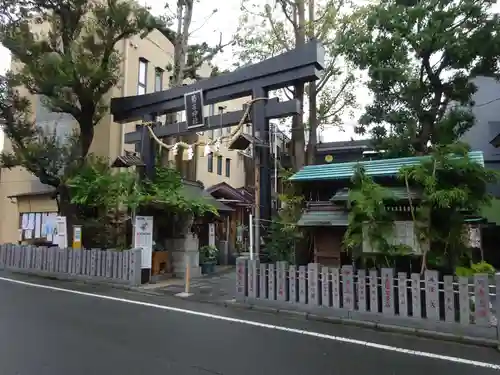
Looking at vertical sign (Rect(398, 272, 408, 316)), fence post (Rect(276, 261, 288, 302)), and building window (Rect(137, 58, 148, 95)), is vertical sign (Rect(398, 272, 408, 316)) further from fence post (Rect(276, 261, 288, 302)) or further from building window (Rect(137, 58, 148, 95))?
building window (Rect(137, 58, 148, 95))

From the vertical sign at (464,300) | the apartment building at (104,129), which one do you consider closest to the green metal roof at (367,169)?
the vertical sign at (464,300)

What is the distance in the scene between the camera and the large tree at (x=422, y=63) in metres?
12.2

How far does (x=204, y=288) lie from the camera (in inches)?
496

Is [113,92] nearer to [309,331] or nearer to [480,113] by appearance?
[309,331]

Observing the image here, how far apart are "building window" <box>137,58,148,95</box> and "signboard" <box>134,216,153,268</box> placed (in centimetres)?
904

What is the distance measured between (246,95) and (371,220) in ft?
18.7

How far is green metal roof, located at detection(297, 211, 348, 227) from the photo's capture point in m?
9.18

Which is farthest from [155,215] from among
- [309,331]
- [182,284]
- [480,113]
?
[480,113]

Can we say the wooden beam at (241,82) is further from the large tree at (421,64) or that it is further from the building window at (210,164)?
the building window at (210,164)

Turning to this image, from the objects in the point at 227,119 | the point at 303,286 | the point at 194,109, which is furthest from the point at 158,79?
the point at 303,286

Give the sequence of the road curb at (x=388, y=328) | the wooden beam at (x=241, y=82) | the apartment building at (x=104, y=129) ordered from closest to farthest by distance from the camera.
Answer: the road curb at (x=388, y=328), the wooden beam at (x=241, y=82), the apartment building at (x=104, y=129)

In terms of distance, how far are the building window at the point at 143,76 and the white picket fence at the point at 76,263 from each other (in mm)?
9010

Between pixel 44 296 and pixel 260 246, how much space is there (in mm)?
5878

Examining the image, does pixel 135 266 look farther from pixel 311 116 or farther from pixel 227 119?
pixel 311 116
